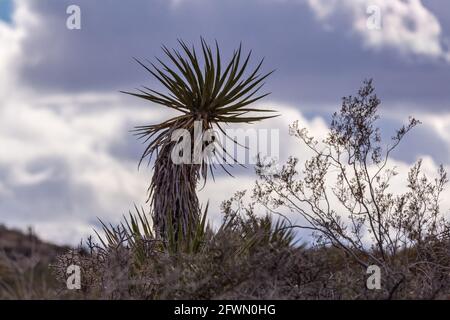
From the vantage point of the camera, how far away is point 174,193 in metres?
16.6

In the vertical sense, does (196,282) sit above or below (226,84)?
below

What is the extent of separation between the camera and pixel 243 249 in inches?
461

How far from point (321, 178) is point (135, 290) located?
6446 mm

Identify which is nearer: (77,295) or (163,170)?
(77,295)

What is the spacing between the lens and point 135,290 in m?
10.2

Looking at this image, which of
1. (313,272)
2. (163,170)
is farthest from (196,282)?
(163,170)

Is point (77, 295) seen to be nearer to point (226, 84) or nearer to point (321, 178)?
point (321, 178)

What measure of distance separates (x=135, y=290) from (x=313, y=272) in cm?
211

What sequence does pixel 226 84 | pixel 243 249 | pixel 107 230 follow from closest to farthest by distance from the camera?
pixel 243 249 → pixel 107 230 → pixel 226 84

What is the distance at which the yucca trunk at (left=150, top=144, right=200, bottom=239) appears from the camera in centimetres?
1641

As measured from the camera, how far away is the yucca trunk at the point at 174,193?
1641 cm
